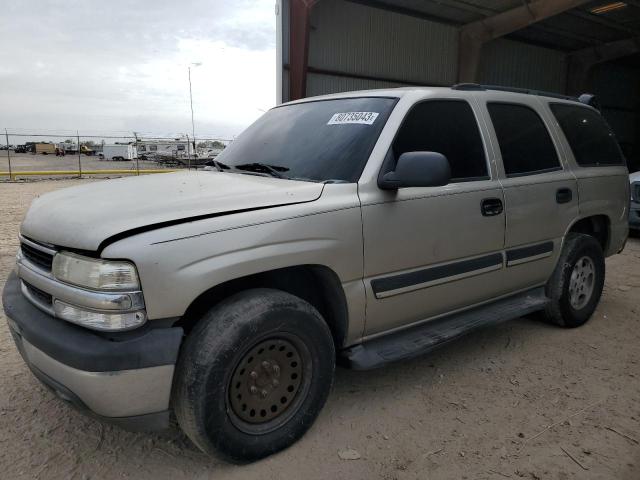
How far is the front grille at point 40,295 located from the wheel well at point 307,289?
62 centimetres

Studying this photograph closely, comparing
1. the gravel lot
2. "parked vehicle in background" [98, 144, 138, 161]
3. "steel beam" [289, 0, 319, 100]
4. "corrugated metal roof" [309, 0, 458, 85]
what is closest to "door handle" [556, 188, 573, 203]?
"steel beam" [289, 0, 319, 100]

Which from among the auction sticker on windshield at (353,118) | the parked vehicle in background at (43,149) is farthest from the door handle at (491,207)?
the parked vehicle in background at (43,149)

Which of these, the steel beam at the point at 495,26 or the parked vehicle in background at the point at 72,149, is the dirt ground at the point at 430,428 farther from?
the parked vehicle in background at the point at 72,149

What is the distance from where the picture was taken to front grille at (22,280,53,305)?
2.29 meters

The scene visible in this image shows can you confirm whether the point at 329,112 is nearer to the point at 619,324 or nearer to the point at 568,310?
the point at 568,310

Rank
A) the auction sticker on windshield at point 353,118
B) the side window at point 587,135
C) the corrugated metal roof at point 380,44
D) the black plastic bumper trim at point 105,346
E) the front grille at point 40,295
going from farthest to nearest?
1. the corrugated metal roof at point 380,44
2. the side window at point 587,135
3. the auction sticker on windshield at point 353,118
4. the front grille at point 40,295
5. the black plastic bumper trim at point 105,346

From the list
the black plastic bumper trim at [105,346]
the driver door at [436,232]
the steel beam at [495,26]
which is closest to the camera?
the black plastic bumper trim at [105,346]

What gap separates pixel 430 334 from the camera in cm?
308

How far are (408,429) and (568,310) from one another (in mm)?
2094

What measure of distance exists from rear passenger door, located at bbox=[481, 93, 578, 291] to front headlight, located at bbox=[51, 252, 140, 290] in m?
2.45

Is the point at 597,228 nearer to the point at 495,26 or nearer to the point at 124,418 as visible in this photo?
the point at 124,418

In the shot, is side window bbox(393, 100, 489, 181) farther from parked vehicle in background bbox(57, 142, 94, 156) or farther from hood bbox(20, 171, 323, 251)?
parked vehicle in background bbox(57, 142, 94, 156)

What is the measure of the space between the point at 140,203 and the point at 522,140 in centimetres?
274

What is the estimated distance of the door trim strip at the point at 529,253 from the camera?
347 centimetres
